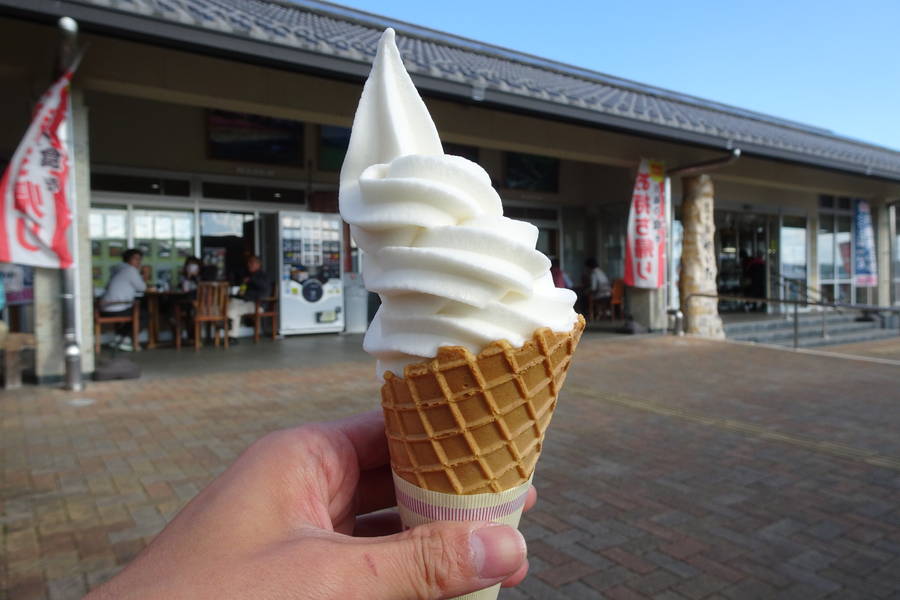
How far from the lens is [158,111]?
10.0m

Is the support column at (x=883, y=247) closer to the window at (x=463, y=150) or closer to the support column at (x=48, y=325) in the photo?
the window at (x=463, y=150)

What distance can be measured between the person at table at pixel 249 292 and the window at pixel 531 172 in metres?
6.46

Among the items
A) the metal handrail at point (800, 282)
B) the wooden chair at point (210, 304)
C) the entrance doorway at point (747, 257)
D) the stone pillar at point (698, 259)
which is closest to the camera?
the wooden chair at point (210, 304)

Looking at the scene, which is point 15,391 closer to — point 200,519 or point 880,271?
point 200,519

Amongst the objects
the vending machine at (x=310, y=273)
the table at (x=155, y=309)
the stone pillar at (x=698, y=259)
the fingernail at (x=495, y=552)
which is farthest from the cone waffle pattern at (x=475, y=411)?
the stone pillar at (x=698, y=259)

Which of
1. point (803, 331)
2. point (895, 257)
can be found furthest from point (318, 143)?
point (895, 257)

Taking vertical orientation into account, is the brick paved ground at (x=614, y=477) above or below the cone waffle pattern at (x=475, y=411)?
below

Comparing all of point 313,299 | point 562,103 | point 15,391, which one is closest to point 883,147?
point 562,103

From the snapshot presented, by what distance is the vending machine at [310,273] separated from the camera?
10.8 metres

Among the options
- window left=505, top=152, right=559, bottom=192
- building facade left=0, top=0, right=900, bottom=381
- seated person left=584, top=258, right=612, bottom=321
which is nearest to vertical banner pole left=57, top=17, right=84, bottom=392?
building facade left=0, top=0, right=900, bottom=381

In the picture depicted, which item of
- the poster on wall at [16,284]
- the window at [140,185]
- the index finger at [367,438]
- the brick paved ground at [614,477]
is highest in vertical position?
the window at [140,185]

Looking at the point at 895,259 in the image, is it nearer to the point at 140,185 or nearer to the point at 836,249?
the point at 836,249

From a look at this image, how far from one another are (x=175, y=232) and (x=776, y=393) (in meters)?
9.68

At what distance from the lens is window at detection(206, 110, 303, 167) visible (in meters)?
10.5
